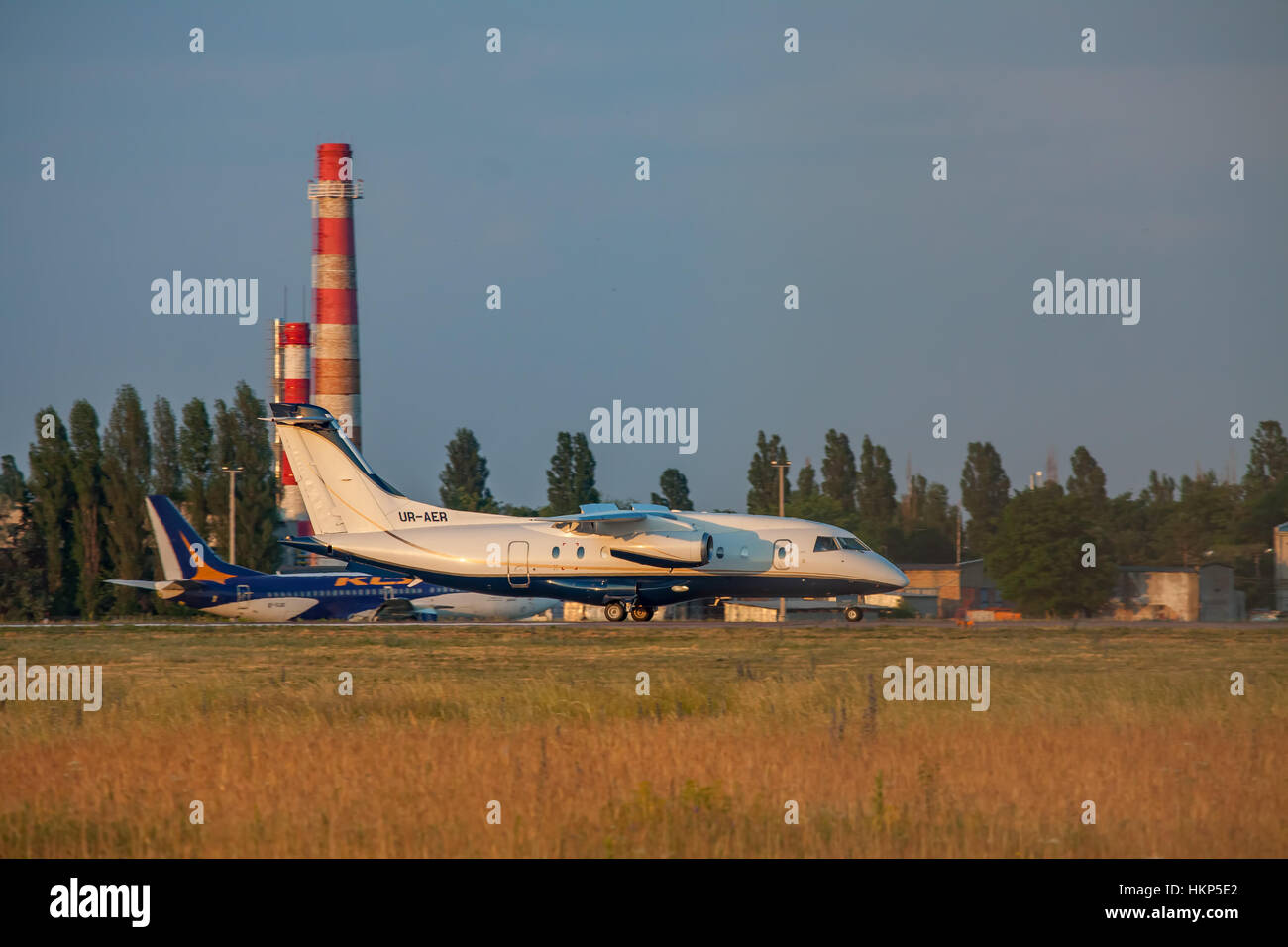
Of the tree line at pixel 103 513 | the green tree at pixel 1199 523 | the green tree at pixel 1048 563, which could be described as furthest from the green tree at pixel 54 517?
the green tree at pixel 1199 523

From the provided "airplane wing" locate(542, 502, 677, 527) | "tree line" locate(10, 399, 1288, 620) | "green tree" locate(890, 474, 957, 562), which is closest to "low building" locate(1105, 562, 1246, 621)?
"tree line" locate(10, 399, 1288, 620)

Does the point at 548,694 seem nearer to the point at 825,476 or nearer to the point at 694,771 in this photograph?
the point at 694,771

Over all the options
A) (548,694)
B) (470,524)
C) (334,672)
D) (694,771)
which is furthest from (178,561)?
(694,771)

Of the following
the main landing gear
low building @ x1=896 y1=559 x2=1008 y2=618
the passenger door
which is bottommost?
low building @ x1=896 y1=559 x2=1008 y2=618

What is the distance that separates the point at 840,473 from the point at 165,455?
1933 inches

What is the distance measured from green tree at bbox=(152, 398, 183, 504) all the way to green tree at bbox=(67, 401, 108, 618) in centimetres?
459

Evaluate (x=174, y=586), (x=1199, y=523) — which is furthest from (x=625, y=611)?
(x=1199, y=523)

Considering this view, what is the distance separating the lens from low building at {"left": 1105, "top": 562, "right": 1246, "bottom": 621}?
60.6 meters

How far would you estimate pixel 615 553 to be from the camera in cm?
4053

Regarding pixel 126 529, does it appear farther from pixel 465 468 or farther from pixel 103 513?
pixel 465 468

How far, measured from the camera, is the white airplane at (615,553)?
39.9 meters

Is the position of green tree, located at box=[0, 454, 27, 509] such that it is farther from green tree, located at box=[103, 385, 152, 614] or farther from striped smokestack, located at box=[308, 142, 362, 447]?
striped smokestack, located at box=[308, 142, 362, 447]

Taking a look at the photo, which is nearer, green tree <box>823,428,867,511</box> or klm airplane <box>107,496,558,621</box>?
klm airplane <box>107,496,558,621</box>
